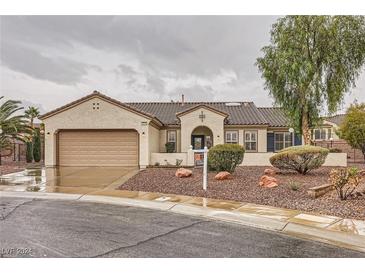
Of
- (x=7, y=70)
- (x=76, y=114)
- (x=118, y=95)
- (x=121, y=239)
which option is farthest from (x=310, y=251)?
(x=118, y=95)

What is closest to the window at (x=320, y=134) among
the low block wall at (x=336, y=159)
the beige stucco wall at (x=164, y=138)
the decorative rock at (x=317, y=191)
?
the low block wall at (x=336, y=159)

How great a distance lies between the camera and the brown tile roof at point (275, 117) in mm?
24314

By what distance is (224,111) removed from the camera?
1007 inches

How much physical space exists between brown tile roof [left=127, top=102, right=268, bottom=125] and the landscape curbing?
1372 cm

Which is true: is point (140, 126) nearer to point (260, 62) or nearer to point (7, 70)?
point (7, 70)

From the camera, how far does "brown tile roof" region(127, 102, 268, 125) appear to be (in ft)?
77.0

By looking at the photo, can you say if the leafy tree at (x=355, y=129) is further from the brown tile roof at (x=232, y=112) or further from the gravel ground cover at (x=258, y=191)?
the gravel ground cover at (x=258, y=191)

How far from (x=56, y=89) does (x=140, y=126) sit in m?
5.43

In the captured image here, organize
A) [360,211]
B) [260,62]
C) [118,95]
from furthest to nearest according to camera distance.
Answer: [118,95] < [260,62] < [360,211]

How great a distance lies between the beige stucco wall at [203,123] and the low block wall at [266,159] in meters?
2.99

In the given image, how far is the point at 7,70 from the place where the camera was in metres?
14.0

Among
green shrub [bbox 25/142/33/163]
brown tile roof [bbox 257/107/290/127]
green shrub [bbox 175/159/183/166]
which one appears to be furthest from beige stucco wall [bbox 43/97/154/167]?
brown tile roof [bbox 257/107/290/127]

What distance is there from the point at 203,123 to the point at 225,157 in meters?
8.24

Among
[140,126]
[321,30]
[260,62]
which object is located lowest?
[140,126]
